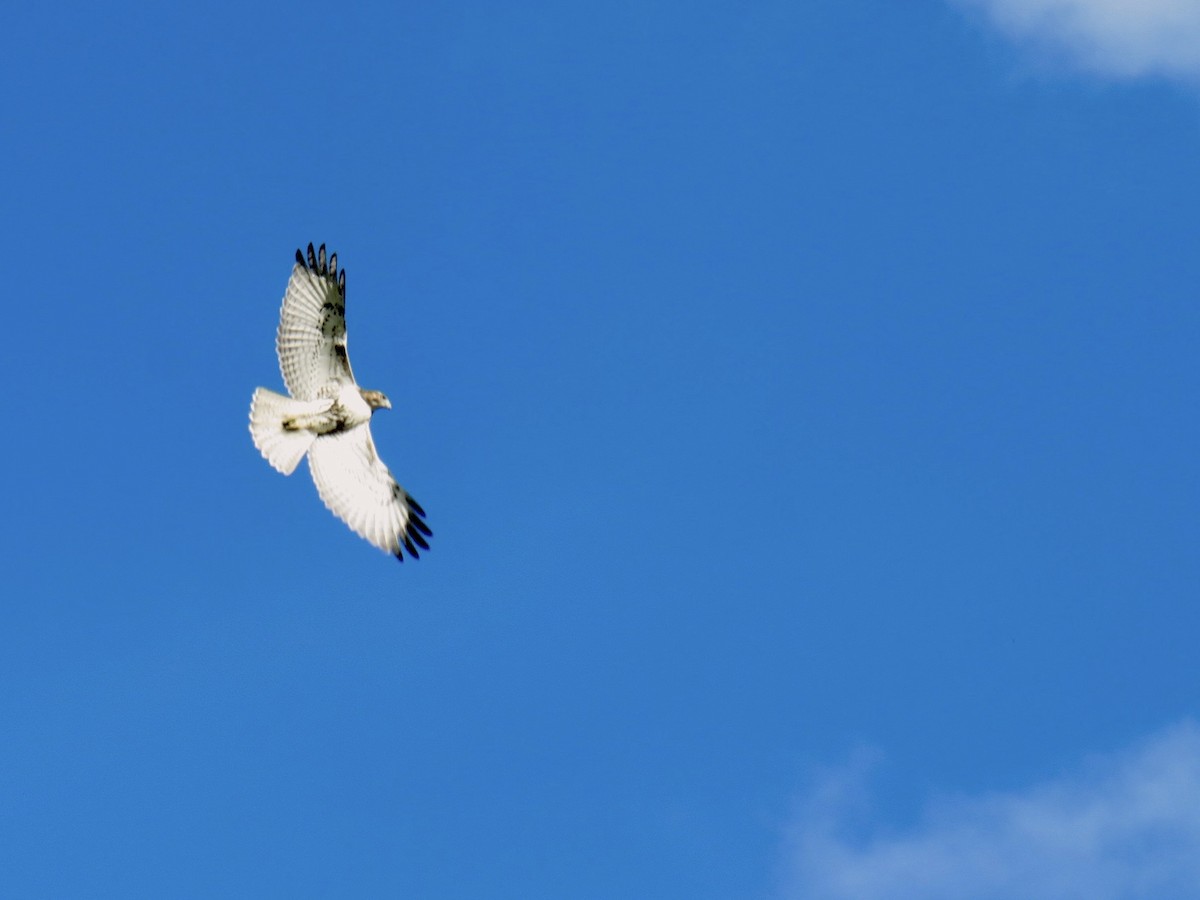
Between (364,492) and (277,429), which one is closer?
(277,429)

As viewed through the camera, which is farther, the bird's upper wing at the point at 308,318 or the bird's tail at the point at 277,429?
the bird's upper wing at the point at 308,318

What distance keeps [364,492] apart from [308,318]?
2.14m

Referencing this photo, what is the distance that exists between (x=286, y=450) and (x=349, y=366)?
4.04 ft

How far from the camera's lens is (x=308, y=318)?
1759 centimetres

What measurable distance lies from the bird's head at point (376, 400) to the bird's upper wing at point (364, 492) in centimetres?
28

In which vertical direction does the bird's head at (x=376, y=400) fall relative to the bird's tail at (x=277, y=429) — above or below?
above

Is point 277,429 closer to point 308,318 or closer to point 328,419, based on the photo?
point 328,419

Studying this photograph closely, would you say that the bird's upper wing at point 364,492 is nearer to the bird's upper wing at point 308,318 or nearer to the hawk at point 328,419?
the hawk at point 328,419

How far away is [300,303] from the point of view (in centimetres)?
1756

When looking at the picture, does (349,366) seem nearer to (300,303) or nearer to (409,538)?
(300,303)

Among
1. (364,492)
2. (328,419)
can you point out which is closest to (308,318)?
(328,419)

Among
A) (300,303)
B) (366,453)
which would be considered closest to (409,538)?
(366,453)

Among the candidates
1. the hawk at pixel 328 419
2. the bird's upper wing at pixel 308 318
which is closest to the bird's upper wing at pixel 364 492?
the hawk at pixel 328 419

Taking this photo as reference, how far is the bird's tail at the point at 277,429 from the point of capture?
1706cm
